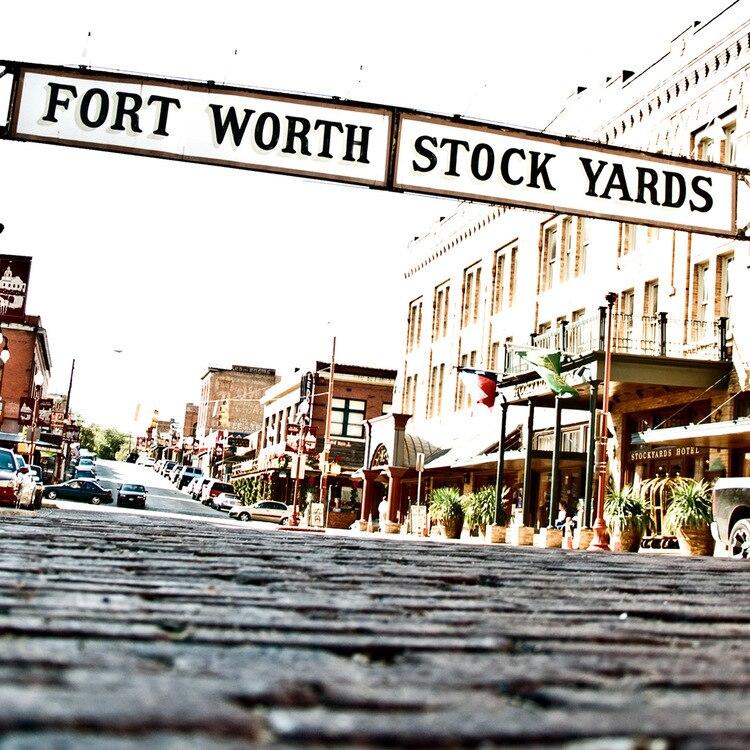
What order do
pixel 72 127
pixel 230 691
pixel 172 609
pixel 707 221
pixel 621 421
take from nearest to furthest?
pixel 230 691 → pixel 172 609 → pixel 72 127 → pixel 707 221 → pixel 621 421

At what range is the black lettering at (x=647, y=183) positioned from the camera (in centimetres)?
997

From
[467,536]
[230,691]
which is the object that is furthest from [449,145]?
[467,536]

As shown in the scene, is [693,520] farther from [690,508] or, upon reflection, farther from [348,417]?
[348,417]

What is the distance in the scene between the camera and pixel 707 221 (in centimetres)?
1015

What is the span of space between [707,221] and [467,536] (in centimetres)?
2578

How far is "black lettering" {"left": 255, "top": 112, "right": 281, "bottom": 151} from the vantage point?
9086mm

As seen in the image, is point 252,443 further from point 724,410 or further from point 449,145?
point 449,145

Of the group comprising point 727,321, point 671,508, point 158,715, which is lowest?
point 158,715

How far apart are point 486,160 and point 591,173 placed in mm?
1038

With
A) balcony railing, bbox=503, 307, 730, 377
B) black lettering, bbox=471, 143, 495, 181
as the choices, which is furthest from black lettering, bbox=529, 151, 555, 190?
balcony railing, bbox=503, 307, 730, 377

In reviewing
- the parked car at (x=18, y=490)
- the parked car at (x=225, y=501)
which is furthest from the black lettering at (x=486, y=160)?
the parked car at (x=225, y=501)

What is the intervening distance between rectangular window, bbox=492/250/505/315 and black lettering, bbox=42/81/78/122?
31462 mm

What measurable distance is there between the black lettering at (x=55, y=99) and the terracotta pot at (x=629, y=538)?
18.8 metres

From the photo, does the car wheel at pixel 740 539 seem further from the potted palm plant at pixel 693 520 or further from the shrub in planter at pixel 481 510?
the shrub in planter at pixel 481 510
